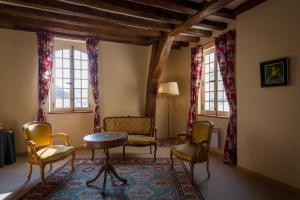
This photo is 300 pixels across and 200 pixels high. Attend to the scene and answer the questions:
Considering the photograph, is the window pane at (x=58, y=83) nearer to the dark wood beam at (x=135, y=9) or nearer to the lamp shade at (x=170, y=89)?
the dark wood beam at (x=135, y=9)

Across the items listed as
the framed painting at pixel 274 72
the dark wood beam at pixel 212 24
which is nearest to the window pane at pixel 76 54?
the dark wood beam at pixel 212 24

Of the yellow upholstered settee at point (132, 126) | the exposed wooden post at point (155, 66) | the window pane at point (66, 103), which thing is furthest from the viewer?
the window pane at point (66, 103)

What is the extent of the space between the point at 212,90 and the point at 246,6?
191 cm

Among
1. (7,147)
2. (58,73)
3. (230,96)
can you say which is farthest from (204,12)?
(7,147)

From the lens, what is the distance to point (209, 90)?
4.77 metres

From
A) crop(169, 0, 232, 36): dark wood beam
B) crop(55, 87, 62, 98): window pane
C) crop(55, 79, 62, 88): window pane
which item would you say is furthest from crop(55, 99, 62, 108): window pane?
crop(169, 0, 232, 36): dark wood beam

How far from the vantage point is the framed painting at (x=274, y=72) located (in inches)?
108

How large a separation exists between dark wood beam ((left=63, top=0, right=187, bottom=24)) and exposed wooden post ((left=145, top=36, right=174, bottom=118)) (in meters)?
0.64

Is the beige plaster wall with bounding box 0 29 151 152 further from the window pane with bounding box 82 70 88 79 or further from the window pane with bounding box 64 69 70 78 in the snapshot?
the window pane with bounding box 64 69 70 78

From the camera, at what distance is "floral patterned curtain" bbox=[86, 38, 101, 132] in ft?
15.5

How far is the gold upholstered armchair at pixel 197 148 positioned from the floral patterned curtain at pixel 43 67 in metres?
2.97

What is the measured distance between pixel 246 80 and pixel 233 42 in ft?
2.71

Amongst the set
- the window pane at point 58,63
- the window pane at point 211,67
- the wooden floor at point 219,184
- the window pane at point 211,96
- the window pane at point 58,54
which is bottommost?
the wooden floor at point 219,184

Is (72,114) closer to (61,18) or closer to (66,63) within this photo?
(66,63)
